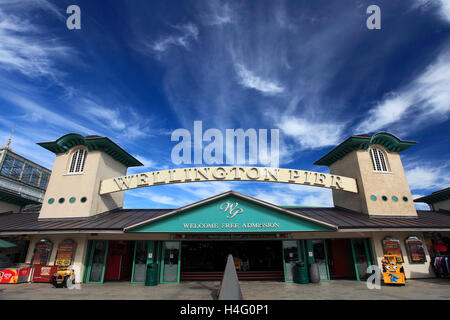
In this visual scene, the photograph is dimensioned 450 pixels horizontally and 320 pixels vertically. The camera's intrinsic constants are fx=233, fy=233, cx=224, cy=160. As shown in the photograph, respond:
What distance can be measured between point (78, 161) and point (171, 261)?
1029 cm

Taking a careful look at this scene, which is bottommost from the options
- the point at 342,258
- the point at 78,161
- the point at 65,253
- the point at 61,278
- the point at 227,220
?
the point at 61,278

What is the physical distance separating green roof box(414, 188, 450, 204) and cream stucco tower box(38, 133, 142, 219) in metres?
26.1

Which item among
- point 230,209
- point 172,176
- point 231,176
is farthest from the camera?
point 172,176

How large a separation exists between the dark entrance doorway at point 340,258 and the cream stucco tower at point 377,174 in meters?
2.78

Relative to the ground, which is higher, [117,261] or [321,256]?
[321,256]

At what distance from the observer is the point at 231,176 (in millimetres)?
15312

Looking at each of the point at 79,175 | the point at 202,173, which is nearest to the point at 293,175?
the point at 202,173

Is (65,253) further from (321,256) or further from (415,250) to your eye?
(415,250)

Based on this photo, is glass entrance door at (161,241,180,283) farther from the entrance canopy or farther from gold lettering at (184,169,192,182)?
gold lettering at (184,169,192,182)

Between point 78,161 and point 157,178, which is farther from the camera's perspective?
point 78,161

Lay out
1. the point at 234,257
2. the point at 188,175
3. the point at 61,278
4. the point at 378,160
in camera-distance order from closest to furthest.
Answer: the point at 61,278 → the point at 188,175 → the point at 378,160 → the point at 234,257

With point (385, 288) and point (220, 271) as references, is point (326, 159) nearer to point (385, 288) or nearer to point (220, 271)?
point (385, 288)

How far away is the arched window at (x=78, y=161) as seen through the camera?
17230mm

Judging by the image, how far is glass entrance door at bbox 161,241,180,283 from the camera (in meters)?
14.5
